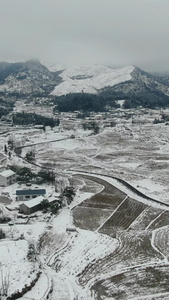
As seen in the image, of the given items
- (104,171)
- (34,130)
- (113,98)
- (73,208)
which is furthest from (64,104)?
(73,208)

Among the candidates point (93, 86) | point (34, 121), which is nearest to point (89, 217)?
point (34, 121)

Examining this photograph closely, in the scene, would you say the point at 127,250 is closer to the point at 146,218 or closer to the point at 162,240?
the point at 162,240

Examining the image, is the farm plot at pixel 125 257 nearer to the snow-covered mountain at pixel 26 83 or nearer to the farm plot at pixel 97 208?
the farm plot at pixel 97 208

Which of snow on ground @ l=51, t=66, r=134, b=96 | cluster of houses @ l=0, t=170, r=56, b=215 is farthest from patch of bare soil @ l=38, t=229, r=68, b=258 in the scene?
snow on ground @ l=51, t=66, r=134, b=96

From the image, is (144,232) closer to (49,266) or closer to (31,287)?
(49,266)

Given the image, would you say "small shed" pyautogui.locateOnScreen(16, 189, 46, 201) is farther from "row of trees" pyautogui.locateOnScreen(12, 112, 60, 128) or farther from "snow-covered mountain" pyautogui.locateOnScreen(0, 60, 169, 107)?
"snow-covered mountain" pyautogui.locateOnScreen(0, 60, 169, 107)

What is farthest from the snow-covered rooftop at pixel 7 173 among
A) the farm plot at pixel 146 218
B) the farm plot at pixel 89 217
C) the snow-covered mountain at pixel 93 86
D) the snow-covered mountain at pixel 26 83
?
the snow-covered mountain at pixel 26 83

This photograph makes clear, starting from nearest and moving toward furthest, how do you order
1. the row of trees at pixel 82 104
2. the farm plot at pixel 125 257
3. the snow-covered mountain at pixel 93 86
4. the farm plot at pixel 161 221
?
the farm plot at pixel 125 257, the farm plot at pixel 161 221, the row of trees at pixel 82 104, the snow-covered mountain at pixel 93 86
